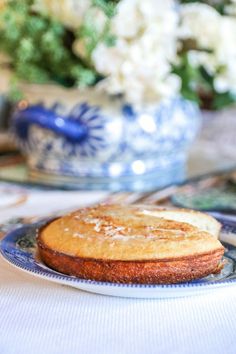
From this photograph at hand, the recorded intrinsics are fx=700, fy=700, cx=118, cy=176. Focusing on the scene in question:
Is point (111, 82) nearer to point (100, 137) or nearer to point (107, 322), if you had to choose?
point (100, 137)

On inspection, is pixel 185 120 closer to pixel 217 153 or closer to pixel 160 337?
pixel 217 153

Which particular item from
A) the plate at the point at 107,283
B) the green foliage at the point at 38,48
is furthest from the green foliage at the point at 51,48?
the plate at the point at 107,283

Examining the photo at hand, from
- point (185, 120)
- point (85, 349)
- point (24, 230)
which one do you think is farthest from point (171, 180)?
point (85, 349)

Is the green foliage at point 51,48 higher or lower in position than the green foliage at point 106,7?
lower

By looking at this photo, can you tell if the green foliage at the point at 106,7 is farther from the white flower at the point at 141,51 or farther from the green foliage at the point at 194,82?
the green foliage at the point at 194,82

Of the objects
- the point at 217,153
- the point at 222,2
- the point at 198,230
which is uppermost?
the point at 222,2

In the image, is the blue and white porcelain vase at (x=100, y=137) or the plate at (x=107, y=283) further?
the blue and white porcelain vase at (x=100, y=137)

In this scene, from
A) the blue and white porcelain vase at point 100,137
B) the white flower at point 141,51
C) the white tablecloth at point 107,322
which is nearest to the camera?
the white tablecloth at point 107,322
